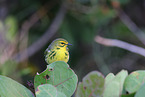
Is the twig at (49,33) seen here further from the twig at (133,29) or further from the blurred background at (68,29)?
the twig at (133,29)

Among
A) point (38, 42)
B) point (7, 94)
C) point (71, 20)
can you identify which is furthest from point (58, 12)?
point (7, 94)

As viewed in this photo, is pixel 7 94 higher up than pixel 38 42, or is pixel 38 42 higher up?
pixel 38 42

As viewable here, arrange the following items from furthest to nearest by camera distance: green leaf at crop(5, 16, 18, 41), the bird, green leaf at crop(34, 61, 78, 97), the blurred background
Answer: the blurred background
green leaf at crop(5, 16, 18, 41)
the bird
green leaf at crop(34, 61, 78, 97)

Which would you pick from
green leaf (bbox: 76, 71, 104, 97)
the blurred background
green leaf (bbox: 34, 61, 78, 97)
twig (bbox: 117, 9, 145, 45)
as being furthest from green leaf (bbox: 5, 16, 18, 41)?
green leaf (bbox: 76, 71, 104, 97)

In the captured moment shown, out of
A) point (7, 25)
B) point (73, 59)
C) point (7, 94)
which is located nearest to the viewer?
point (7, 94)

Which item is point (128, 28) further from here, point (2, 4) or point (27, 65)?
point (2, 4)

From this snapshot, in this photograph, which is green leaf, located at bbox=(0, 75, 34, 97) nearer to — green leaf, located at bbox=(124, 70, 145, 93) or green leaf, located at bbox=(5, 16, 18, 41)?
green leaf, located at bbox=(124, 70, 145, 93)

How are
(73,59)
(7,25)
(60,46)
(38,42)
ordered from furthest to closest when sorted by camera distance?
(73,59), (38,42), (7,25), (60,46)

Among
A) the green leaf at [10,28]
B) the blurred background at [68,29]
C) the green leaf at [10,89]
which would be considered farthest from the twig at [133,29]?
the green leaf at [10,89]
